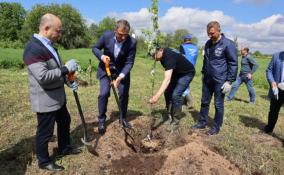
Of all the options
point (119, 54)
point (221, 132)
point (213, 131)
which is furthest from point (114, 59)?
point (221, 132)

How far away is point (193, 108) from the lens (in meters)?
8.98

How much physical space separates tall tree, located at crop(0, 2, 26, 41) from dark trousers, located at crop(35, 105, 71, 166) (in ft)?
240

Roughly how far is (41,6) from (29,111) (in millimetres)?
68767

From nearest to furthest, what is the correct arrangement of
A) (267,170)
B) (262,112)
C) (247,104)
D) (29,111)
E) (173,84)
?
(267,170) → (173,84) → (29,111) → (262,112) → (247,104)

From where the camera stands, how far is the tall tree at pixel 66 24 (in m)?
66.0

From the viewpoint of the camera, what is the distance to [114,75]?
602 cm

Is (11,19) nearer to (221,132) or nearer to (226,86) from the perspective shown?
(221,132)

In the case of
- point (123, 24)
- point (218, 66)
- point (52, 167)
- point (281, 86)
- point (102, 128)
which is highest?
point (123, 24)

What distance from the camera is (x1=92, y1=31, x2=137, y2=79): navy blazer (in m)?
5.77

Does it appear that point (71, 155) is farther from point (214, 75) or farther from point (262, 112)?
point (262, 112)

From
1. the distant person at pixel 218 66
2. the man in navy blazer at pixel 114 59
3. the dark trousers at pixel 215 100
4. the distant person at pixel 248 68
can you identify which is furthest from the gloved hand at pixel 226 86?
the distant person at pixel 248 68

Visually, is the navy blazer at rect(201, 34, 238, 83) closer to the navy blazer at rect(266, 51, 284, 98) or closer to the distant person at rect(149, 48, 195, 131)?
the distant person at rect(149, 48, 195, 131)

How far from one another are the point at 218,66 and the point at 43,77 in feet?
11.2

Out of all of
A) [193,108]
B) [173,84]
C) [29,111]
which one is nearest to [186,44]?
[193,108]
